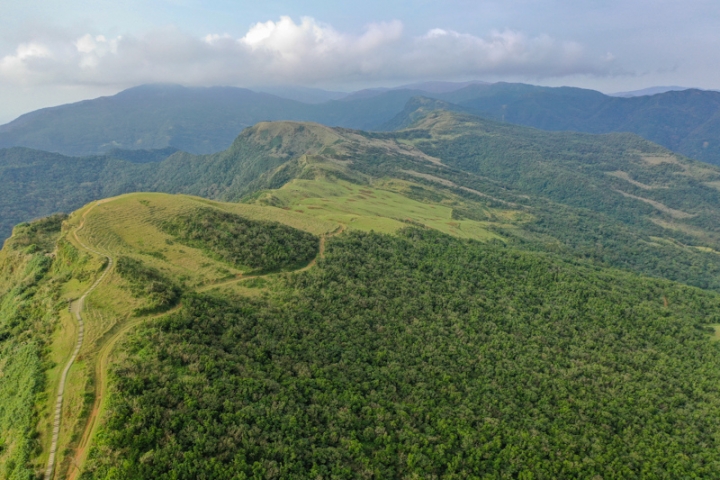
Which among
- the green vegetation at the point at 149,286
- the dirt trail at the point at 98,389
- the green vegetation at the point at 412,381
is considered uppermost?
the green vegetation at the point at 149,286

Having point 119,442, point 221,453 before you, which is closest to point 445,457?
point 221,453

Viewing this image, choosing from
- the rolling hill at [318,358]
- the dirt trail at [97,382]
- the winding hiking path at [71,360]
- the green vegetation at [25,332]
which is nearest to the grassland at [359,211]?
the rolling hill at [318,358]

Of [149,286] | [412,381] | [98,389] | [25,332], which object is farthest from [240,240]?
[412,381]

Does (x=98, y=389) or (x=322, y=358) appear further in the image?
(x=322, y=358)

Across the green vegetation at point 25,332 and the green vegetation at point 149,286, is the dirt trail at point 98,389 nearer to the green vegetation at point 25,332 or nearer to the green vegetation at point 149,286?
the green vegetation at point 149,286

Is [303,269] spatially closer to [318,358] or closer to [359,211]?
[318,358]

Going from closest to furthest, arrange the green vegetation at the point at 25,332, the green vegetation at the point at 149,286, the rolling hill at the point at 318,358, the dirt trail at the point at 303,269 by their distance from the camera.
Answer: the green vegetation at the point at 25,332 < the rolling hill at the point at 318,358 < the green vegetation at the point at 149,286 < the dirt trail at the point at 303,269

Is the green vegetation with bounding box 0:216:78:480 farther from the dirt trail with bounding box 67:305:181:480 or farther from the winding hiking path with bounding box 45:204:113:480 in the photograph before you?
the dirt trail with bounding box 67:305:181:480
